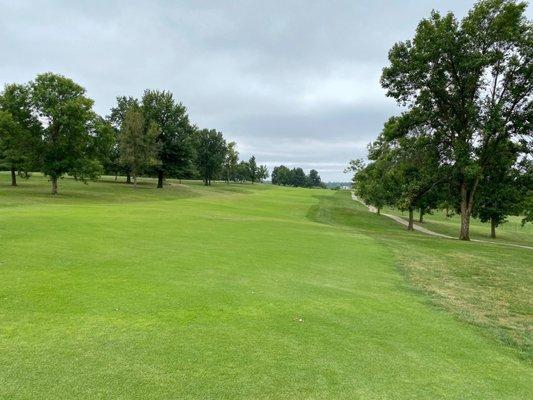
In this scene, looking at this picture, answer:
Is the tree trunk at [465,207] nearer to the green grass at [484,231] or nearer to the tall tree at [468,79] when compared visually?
the tall tree at [468,79]

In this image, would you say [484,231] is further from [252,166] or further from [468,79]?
[252,166]

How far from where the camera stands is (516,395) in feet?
17.7

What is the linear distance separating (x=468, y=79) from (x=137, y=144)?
4701 cm

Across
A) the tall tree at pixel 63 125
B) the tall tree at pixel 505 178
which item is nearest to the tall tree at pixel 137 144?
the tall tree at pixel 63 125

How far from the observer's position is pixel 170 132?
233ft

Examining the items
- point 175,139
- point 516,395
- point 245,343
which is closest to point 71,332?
point 245,343

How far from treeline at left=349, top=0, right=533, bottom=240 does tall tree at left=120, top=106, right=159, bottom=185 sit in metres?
40.9

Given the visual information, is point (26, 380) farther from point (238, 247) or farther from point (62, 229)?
point (62, 229)

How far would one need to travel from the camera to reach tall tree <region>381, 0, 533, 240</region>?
2650 centimetres

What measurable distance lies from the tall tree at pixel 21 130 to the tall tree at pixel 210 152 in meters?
58.0

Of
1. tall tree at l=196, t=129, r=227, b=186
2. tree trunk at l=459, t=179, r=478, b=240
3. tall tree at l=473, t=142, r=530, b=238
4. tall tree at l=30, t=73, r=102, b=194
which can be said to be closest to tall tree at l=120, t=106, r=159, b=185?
tall tree at l=30, t=73, r=102, b=194

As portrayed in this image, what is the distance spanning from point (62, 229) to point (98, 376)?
12817mm

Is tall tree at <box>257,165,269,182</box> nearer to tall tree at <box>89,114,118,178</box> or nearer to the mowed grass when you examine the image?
tall tree at <box>89,114,118,178</box>

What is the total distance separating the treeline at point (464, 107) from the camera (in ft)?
87.6
